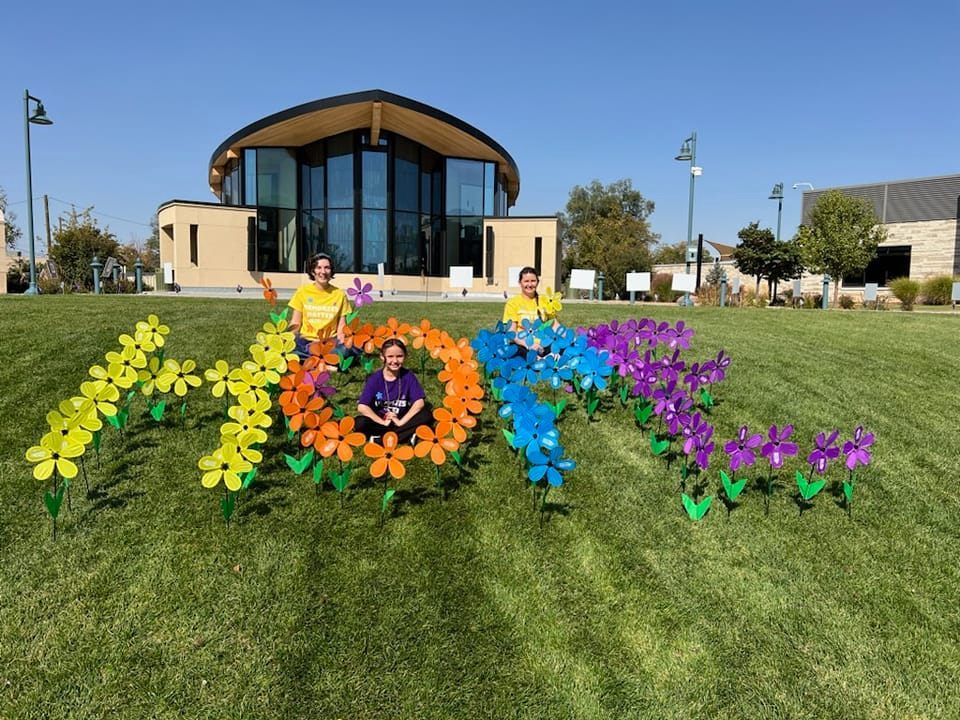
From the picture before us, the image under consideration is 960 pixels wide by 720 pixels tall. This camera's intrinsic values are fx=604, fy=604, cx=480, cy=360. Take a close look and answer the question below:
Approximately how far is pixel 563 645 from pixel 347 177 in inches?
966

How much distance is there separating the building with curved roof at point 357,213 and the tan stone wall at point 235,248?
0.04 meters

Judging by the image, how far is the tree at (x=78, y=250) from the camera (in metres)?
32.8

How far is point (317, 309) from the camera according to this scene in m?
6.02

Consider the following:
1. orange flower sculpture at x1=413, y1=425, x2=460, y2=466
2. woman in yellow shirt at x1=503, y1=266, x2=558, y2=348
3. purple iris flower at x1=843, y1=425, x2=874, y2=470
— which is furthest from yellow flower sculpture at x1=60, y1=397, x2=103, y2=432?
purple iris flower at x1=843, y1=425, x2=874, y2=470

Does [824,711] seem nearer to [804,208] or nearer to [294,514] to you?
[294,514]

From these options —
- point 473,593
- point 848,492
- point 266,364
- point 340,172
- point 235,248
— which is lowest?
point 473,593

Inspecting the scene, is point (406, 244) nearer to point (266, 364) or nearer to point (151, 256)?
point (266, 364)

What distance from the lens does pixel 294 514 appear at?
12.8 ft

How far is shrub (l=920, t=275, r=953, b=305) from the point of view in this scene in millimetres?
28000

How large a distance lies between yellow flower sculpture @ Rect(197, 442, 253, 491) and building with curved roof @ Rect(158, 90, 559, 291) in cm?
2185

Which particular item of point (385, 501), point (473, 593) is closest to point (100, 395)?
point (385, 501)

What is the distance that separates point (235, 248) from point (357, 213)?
5.49 meters

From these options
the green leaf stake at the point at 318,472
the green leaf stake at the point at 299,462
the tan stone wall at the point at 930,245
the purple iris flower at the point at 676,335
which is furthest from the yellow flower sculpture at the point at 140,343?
the tan stone wall at the point at 930,245

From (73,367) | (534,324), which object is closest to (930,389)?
(534,324)
